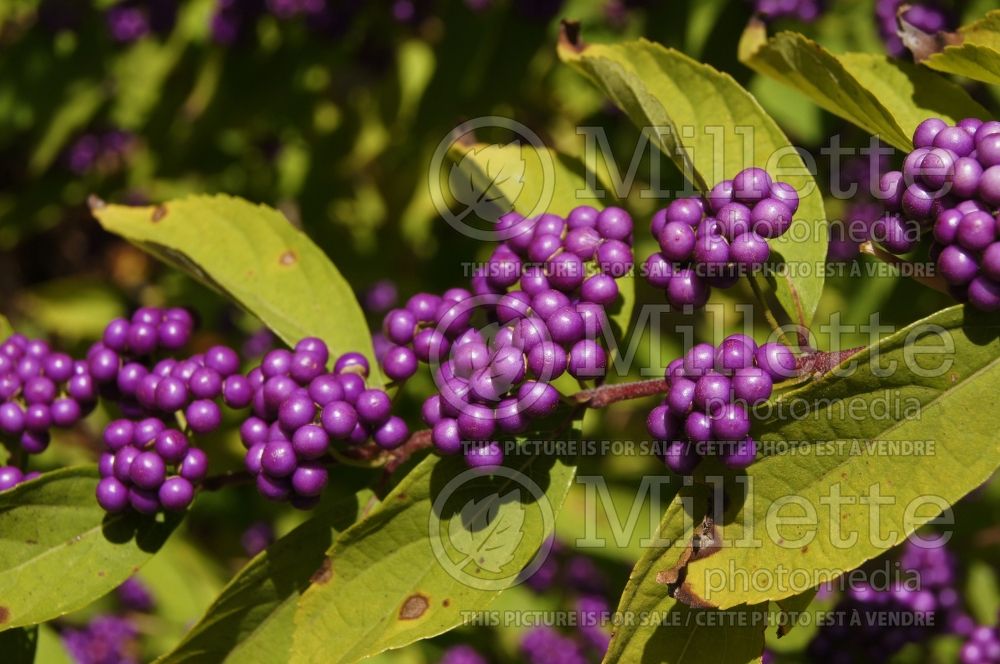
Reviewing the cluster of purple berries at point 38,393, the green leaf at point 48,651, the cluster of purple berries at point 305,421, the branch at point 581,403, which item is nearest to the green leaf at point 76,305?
the green leaf at point 48,651

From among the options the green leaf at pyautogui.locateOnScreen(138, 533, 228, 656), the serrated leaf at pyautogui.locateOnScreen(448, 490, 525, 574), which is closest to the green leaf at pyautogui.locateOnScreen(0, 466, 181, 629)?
the serrated leaf at pyautogui.locateOnScreen(448, 490, 525, 574)

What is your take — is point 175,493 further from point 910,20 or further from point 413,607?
point 910,20

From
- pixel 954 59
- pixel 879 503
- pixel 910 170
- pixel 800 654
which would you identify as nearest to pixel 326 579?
pixel 879 503

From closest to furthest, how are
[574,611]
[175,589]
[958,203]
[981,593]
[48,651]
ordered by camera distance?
1. [958,203]
2. [48,651]
3. [981,593]
4. [574,611]
5. [175,589]

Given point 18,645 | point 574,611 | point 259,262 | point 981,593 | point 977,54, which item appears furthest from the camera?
point 574,611

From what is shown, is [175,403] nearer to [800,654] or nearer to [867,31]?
[800,654]

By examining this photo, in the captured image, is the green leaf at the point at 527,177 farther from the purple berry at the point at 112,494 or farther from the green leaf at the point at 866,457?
the purple berry at the point at 112,494

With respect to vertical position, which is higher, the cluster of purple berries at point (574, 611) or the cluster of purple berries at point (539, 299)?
the cluster of purple berries at point (539, 299)

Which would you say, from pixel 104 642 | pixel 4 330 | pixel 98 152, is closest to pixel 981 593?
pixel 4 330
